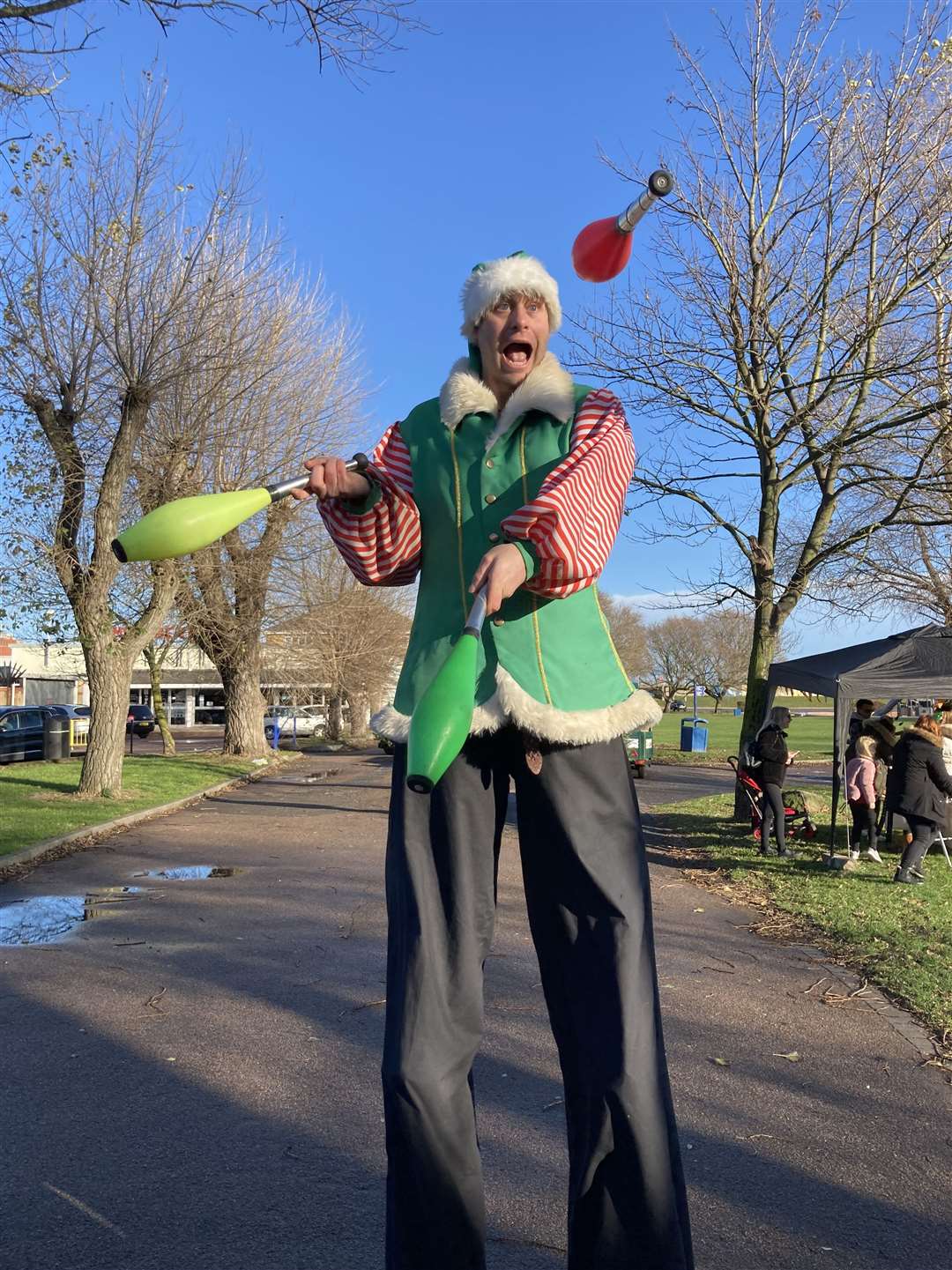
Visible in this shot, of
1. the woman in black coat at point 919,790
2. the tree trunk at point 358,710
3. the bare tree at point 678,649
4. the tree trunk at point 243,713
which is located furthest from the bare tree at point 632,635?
the woman in black coat at point 919,790

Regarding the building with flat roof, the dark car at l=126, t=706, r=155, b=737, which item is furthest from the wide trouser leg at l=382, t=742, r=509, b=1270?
the building with flat roof

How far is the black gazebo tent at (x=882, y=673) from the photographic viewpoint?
429 inches

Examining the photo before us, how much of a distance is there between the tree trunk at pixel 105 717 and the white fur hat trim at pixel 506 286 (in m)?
14.5

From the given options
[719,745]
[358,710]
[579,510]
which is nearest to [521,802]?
[579,510]

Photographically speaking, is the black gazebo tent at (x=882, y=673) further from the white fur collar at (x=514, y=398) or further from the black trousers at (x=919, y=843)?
the white fur collar at (x=514, y=398)

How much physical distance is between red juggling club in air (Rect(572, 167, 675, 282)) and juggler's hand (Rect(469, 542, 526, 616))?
0.87 m

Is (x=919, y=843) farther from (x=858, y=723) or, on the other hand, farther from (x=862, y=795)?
(x=858, y=723)

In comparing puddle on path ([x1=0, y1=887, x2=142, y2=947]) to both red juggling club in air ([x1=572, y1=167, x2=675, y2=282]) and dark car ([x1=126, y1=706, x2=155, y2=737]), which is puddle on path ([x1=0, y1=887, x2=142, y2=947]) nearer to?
red juggling club in air ([x1=572, y1=167, x2=675, y2=282])

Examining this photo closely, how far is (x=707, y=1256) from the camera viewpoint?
2.58m

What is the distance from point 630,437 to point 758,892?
777cm

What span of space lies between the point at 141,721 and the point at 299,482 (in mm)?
49357

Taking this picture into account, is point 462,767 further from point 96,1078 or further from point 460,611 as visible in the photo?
point 96,1078

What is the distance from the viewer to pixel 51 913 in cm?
750

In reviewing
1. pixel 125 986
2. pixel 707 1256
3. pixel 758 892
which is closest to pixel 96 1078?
pixel 125 986
